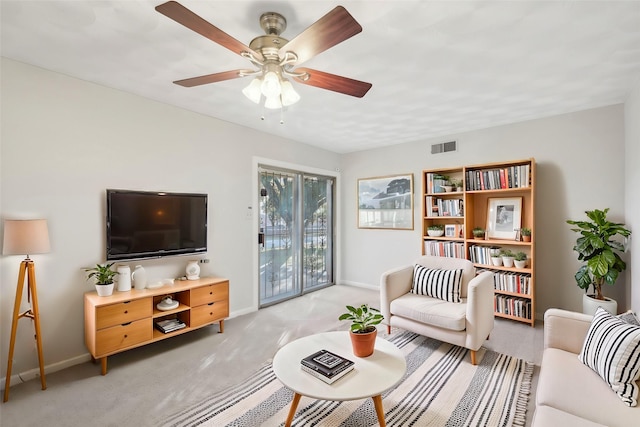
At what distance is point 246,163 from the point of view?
3881mm

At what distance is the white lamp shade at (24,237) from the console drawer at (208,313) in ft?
4.39

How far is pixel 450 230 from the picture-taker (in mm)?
4082

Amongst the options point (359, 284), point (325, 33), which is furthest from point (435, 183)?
point (325, 33)

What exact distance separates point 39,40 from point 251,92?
1.55m

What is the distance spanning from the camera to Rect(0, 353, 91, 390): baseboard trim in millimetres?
2250

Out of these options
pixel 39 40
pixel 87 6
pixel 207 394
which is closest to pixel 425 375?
pixel 207 394

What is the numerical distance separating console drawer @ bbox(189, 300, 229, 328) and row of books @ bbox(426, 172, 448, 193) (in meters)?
3.08

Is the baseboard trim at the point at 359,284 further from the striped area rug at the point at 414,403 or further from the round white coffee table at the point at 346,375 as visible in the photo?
the round white coffee table at the point at 346,375

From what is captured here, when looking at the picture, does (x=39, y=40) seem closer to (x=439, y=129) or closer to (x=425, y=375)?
(x=425, y=375)

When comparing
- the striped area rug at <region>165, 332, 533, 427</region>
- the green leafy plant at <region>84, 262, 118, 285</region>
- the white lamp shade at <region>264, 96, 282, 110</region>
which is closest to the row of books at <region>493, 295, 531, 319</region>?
the striped area rug at <region>165, 332, 533, 427</region>

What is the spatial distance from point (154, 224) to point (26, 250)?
3.14 ft

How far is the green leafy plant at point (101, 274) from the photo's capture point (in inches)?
100

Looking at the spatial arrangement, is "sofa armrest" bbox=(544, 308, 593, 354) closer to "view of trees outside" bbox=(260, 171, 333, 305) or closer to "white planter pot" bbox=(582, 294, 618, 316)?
"white planter pot" bbox=(582, 294, 618, 316)

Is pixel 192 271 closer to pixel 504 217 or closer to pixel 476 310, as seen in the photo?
pixel 476 310
